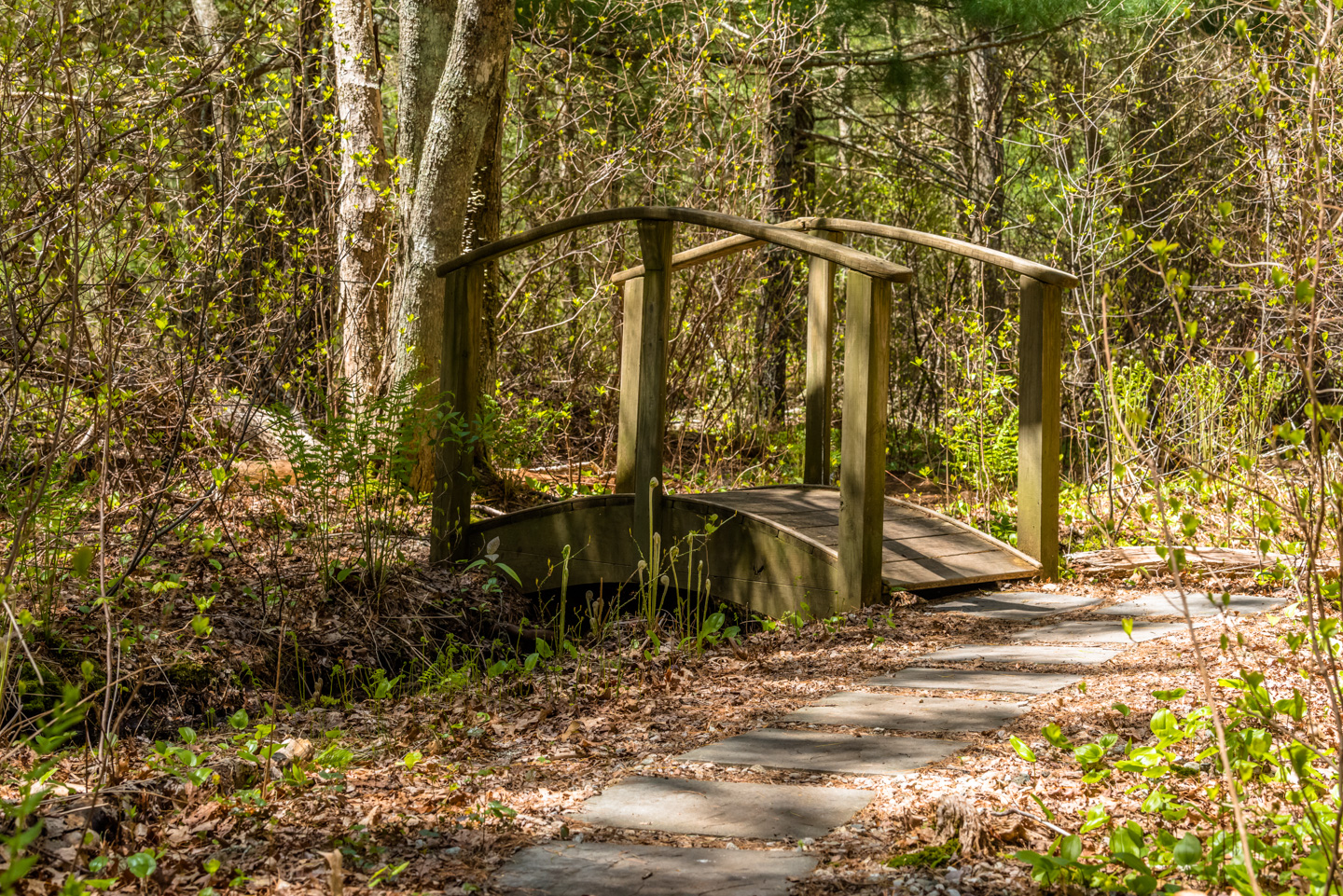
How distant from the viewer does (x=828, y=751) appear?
9.88 ft

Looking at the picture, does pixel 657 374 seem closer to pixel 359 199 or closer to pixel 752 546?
pixel 752 546

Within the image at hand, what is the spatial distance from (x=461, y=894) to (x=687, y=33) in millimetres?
7893

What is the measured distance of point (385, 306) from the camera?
776 centimetres

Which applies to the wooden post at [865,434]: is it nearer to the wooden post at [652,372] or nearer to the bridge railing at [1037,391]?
the bridge railing at [1037,391]

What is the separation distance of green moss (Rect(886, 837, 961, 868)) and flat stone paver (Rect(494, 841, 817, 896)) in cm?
16

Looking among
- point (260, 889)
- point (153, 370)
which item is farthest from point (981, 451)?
point (260, 889)

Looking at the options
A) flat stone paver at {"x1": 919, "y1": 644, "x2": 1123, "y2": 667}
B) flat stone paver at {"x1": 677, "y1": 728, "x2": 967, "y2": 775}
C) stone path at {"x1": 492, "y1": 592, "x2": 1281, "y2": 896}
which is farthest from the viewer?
flat stone paver at {"x1": 919, "y1": 644, "x2": 1123, "y2": 667}

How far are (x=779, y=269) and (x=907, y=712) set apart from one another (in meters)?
7.32

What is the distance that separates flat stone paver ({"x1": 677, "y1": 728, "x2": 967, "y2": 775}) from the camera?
288 cm

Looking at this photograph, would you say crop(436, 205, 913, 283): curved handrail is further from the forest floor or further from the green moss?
the green moss

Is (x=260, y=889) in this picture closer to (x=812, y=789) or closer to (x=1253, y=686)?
(x=812, y=789)

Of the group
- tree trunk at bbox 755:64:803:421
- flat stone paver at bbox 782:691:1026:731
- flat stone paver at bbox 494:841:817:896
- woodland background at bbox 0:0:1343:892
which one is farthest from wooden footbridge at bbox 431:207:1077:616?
tree trunk at bbox 755:64:803:421

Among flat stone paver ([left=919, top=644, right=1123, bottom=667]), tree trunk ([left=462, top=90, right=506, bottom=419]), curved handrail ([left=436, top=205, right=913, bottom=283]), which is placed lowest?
flat stone paver ([left=919, top=644, right=1123, bottom=667])

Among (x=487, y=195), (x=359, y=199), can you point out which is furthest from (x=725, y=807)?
(x=359, y=199)
